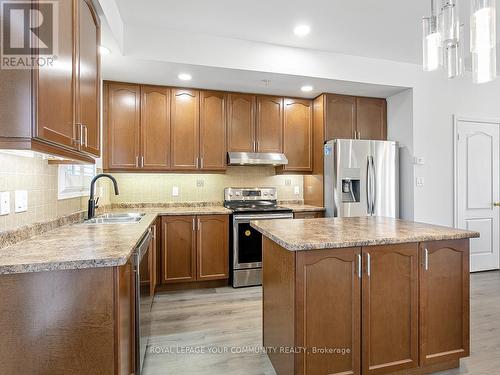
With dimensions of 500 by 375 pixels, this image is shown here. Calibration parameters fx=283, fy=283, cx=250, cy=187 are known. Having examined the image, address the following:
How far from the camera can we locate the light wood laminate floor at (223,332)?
1.88 metres

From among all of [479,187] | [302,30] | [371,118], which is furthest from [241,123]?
[479,187]

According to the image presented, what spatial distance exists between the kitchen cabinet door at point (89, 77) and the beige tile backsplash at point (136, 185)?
0.38 m

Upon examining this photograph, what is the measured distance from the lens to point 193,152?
352 cm

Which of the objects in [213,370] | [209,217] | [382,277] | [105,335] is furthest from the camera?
[209,217]

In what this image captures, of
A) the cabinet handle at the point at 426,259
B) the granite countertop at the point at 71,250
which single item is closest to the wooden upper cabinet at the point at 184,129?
the granite countertop at the point at 71,250

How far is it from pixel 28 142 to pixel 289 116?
3189 millimetres

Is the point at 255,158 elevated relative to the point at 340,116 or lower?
lower

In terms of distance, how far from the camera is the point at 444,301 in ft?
5.75

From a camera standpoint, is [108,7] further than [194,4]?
No

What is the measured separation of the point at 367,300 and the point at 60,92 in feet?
6.24

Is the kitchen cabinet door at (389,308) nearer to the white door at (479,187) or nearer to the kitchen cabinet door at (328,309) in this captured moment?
the kitchen cabinet door at (328,309)

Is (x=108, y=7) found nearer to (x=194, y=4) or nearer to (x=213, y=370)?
(x=194, y=4)

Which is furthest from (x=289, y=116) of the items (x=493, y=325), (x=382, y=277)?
(x=493, y=325)

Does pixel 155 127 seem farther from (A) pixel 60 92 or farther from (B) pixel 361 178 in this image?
(B) pixel 361 178
